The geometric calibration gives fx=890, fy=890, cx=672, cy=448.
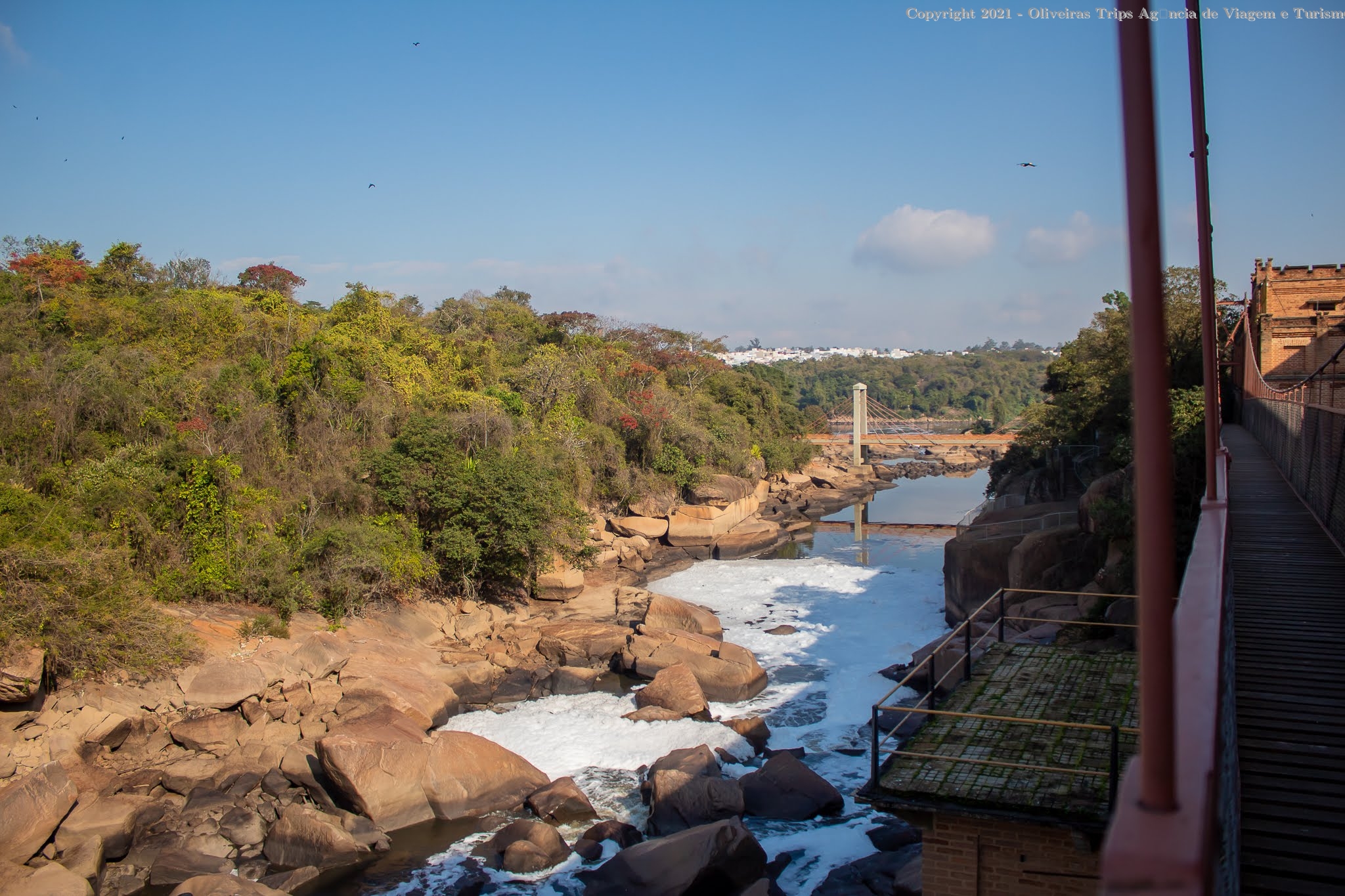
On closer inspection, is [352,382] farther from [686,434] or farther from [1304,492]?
[1304,492]

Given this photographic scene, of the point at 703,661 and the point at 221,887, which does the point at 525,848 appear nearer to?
the point at 221,887

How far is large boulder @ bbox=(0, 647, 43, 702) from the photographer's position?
12.1m

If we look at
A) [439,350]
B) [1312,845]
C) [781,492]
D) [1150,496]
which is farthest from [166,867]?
[781,492]

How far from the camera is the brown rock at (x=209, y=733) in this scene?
1349 cm

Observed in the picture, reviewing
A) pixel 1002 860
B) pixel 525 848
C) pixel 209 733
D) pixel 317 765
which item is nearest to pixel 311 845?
pixel 317 765

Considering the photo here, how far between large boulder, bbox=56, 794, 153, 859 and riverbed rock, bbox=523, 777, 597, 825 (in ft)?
16.6

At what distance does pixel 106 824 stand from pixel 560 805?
5.76m

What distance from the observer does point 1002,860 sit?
264 inches

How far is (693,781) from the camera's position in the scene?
12242mm

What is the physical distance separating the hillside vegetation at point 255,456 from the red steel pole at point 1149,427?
576 inches

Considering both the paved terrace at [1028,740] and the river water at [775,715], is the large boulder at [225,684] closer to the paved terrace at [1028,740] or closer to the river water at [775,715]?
the river water at [775,715]

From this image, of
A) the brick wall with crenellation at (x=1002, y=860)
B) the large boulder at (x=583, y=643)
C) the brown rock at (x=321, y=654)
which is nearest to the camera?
the brick wall with crenellation at (x=1002, y=860)

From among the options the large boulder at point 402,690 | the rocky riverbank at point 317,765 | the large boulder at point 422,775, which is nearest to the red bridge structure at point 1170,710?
the rocky riverbank at point 317,765

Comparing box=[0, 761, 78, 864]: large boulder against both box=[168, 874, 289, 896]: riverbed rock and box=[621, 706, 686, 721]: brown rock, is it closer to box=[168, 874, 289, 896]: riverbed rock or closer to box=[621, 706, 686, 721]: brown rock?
box=[168, 874, 289, 896]: riverbed rock
